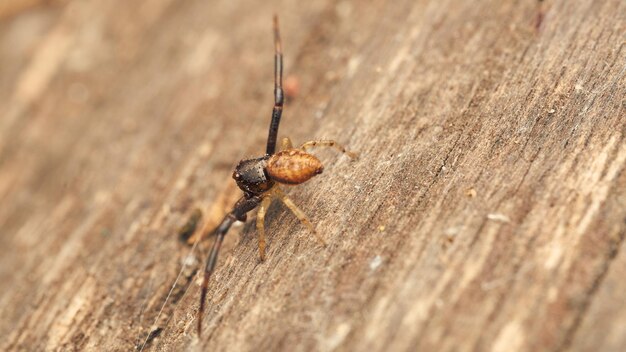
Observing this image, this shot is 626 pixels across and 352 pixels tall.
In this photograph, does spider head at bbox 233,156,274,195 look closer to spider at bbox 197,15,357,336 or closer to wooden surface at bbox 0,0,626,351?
spider at bbox 197,15,357,336

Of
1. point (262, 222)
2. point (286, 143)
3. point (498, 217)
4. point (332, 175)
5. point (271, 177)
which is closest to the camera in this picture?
point (498, 217)

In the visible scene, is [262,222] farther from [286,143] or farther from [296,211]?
[286,143]

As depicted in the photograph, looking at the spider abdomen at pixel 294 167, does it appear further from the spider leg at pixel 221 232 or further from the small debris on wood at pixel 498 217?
the small debris on wood at pixel 498 217

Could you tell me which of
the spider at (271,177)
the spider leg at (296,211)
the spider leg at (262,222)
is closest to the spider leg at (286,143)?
the spider at (271,177)

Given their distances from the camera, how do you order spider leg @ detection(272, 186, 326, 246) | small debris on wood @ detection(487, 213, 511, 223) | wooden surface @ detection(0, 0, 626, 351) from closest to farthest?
wooden surface @ detection(0, 0, 626, 351)
small debris on wood @ detection(487, 213, 511, 223)
spider leg @ detection(272, 186, 326, 246)

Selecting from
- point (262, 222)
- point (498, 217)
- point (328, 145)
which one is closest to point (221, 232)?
point (262, 222)

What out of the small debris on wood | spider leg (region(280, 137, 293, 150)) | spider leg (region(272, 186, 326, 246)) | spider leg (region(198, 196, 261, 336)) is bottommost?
the small debris on wood

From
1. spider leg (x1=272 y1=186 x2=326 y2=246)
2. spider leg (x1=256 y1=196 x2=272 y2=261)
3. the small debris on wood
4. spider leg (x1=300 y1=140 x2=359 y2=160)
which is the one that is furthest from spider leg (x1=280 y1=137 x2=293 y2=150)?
the small debris on wood
